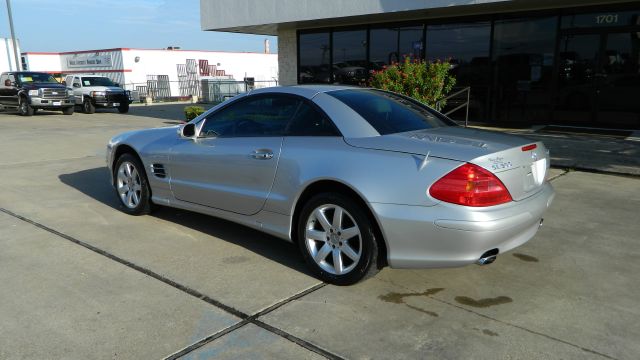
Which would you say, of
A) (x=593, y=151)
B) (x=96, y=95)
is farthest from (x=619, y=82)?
(x=96, y=95)

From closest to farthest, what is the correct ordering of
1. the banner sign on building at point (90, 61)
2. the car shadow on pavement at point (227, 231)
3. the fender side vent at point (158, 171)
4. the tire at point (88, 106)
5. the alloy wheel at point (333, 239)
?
1. the alloy wheel at point (333, 239)
2. the car shadow on pavement at point (227, 231)
3. the fender side vent at point (158, 171)
4. the tire at point (88, 106)
5. the banner sign on building at point (90, 61)

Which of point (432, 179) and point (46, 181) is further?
point (46, 181)

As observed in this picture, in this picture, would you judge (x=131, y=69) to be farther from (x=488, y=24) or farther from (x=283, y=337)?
(x=283, y=337)

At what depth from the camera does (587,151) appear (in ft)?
29.7

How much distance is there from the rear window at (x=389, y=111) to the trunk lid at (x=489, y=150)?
18 centimetres

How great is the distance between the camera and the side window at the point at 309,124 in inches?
154

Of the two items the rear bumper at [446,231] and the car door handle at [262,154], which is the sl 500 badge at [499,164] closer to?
the rear bumper at [446,231]

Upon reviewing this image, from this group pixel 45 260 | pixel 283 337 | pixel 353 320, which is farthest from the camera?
pixel 45 260

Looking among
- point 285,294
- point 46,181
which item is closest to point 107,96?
point 46,181

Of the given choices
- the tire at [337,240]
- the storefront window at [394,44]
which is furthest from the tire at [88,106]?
the tire at [337,240]

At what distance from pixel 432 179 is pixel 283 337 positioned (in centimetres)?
136

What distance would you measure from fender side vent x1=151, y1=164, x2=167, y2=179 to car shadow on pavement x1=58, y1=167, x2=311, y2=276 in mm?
537

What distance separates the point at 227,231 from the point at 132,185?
1357mm

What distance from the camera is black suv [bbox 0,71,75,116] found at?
20188 mm
